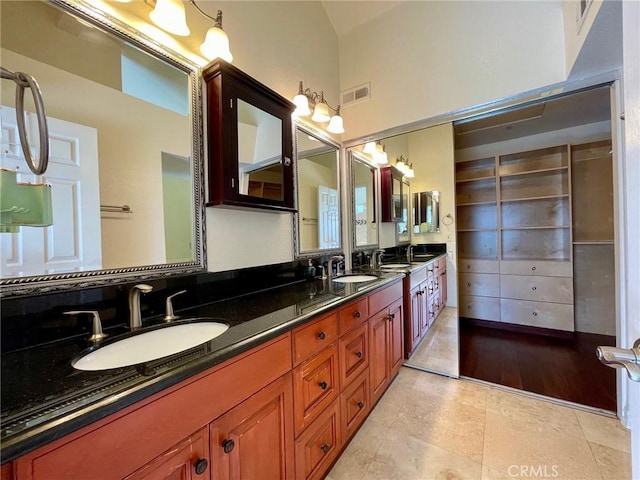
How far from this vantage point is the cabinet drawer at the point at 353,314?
136 cm

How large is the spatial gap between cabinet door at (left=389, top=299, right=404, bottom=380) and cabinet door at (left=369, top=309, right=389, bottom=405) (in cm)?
7

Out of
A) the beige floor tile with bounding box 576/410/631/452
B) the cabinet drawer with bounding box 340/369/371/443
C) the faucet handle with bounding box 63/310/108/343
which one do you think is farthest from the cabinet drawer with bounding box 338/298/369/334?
the beige floor tile with bounding box 576/410/631/452

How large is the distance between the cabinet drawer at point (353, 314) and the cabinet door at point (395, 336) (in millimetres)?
420

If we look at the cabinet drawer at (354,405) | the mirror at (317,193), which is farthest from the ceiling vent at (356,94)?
the cabinet drawer at (354,405)

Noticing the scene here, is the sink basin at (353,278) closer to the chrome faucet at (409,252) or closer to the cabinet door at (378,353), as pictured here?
the cabinet door at (378,353)

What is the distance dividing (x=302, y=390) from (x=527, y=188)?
3688 millimetres

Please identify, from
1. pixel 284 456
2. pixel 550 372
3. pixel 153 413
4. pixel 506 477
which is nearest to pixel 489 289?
pixel 550 372

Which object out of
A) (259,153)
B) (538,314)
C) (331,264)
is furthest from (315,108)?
(538,314)

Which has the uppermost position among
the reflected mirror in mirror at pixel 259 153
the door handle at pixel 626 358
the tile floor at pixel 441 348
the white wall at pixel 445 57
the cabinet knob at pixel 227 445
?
the white wall at pixel 445 57

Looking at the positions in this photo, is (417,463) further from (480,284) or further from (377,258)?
(480,284)

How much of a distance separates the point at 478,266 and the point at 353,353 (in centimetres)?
277

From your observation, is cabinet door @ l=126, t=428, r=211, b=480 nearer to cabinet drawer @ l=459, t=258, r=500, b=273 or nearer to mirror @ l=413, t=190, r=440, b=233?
mirror @ l=413, t=190, r=440, b=233

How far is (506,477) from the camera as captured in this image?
1.29m

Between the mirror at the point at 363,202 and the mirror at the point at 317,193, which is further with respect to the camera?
the mirror at the point at 363,202
